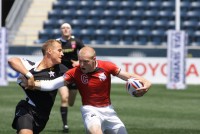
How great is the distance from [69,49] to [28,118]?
224 inches

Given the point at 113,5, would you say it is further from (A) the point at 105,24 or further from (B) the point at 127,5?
(A) the point at 105,24

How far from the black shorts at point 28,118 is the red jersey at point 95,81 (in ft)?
2.09

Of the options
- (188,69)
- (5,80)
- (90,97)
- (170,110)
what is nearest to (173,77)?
(188,69)

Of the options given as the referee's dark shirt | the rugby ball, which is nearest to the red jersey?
the rugby ball

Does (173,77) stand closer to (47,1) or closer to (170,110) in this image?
(170,110)

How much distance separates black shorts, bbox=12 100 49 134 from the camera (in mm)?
8328

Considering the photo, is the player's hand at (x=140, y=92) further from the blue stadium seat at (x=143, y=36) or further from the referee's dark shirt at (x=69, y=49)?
the blue stadium seat at (x=143, y=36)

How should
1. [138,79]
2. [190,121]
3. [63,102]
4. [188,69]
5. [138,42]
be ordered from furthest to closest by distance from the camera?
[138,42] < [188,69] < [190,121] < [63,102] < [138,79]

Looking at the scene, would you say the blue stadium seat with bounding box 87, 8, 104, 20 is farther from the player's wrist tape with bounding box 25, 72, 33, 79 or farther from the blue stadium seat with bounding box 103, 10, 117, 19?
the player's wrist tape with bounding box 25, 72, 33, 79

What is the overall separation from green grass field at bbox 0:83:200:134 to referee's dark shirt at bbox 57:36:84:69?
139cm

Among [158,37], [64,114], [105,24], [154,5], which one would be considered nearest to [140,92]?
[64,114]

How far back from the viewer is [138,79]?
817cm

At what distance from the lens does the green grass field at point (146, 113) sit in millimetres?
13398

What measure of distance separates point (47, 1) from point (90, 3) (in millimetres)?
2612
